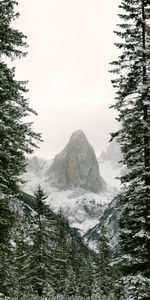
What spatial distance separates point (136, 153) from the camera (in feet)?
60.5

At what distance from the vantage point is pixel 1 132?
1442 cm

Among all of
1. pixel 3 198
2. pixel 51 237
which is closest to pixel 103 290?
pixel 51 237

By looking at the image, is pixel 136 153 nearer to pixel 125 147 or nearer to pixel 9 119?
pixel 125 147

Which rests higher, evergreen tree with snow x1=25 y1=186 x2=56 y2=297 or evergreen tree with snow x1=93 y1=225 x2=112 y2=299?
evergreen tree with snow x1=93 y1=225 x2=112 y2=299

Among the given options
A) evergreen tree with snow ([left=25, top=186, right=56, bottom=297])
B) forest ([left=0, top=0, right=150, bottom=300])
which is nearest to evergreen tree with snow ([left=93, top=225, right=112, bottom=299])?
evergreen tree with snow ([left=25, top=186, right=56, bottom=297])

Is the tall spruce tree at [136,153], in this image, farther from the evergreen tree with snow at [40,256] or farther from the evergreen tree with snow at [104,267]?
the evergreen tree with snow at [104,267]

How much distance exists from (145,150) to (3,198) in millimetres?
6467

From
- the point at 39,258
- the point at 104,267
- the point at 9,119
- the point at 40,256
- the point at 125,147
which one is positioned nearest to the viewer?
the point at 9,119

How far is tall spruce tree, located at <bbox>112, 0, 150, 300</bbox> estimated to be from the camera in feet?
56.0

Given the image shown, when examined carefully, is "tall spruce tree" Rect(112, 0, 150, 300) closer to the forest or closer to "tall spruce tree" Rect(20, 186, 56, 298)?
the forest

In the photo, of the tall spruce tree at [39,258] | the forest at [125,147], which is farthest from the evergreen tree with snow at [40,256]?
the forest at [125,147]

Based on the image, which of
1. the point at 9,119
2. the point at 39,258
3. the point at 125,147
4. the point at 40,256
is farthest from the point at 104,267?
the point at 9,119

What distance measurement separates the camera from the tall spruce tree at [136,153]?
56.0 ft

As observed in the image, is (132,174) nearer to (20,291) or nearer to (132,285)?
(132,285)
